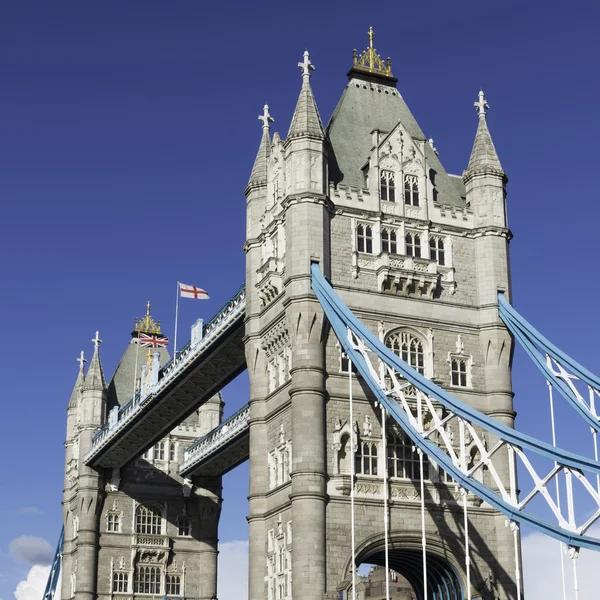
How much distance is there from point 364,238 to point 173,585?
127 ft

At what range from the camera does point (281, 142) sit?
49.8 m

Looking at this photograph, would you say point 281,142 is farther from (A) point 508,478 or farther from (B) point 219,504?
(B) point 219,504

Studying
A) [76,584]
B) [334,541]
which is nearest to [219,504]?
[76,584]

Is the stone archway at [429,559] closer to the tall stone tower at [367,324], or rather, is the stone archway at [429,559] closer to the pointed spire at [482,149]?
the tall stone tower at [367,324]

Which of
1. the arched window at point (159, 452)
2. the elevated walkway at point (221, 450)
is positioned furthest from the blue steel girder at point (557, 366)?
the arched window at point (159, 452)

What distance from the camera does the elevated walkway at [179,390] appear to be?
55312 millimetres

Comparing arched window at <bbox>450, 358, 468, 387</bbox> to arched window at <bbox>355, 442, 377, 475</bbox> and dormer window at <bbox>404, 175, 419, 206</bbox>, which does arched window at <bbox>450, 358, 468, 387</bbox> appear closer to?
arched window at <bbox>355, 442, 377, 475</bbox>

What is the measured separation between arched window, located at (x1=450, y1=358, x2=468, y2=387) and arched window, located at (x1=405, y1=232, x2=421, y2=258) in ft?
15.4

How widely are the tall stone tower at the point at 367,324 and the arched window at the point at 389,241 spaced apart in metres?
0.05

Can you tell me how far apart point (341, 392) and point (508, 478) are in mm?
7419

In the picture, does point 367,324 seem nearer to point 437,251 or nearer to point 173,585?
point 437,251

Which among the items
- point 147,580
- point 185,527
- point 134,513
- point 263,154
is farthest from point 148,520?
point 263,154

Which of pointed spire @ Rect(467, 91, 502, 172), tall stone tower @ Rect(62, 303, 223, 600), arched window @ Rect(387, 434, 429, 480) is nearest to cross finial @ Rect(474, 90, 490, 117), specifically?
pointed spire @ Rect(467, 91, 502, 172)

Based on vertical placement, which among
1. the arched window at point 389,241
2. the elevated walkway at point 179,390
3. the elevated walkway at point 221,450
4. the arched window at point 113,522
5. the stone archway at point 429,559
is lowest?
the stone archway at point 429,559
